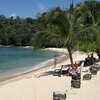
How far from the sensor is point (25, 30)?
121000 mm

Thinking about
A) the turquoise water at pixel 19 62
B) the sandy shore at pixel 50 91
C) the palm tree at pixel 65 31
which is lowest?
the turquoise water at pixel 19 62

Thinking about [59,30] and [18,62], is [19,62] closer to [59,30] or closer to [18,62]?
[18,62]

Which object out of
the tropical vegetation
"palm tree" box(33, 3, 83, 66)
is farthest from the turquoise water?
"palm tree" box(33, 3, 83, 66)

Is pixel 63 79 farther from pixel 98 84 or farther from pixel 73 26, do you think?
pixel 73 26

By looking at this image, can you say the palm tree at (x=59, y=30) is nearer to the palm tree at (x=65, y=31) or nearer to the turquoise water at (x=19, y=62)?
the palm tree at (x=65, y=31)

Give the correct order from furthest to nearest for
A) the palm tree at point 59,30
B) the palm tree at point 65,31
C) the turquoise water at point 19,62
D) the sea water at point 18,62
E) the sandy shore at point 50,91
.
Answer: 1. the turquoise water at point 19,62
2. the sea water at point 18,62
3. the palm tree at point 59,30
4. the palm tree at point 65,31
5. the sandy shore at point 50,91

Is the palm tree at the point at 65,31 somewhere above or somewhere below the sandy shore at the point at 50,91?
above

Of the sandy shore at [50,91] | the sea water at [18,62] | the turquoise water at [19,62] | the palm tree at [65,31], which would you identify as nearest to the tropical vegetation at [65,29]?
the palm tree at [65,31]

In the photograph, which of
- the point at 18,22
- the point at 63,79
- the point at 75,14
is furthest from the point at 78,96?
the point at 18,22

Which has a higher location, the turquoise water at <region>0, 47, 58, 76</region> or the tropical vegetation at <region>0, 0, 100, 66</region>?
the tropical vegetation at <region>0, 0, 100, 66</region>

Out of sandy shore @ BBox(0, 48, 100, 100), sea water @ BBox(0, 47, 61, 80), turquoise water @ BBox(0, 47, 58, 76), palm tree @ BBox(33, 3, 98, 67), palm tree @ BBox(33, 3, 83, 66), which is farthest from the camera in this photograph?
turquoise water @ BBox(0, 47, 58, 76)

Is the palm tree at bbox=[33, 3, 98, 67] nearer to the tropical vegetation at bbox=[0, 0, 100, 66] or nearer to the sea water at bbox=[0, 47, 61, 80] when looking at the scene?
the tropical vegetation at bbox=[0, 0, 100, 66]

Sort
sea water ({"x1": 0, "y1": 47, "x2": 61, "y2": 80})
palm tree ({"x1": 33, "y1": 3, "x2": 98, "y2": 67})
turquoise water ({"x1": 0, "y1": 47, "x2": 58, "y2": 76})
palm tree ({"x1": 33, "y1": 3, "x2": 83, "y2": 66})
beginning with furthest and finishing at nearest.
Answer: turquoise water ({"x1": 0, "y1": 47, "x2": 58, "y2": 76}) → sea water ({"x1": 0, "y1": 47, "x2": 61, "y2": 80}) → palm tree ({"x1": 33, "y1": 3, "x2": 83, "y2": 66}) → palm tree ({"x1": 33, "y1": 3, "x2": 98, "y2": 67})

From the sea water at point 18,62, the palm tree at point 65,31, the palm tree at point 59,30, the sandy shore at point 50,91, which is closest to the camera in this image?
the sandy shore at point 50,91
